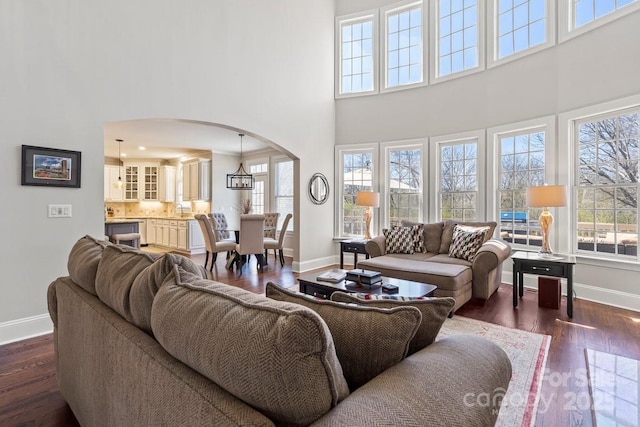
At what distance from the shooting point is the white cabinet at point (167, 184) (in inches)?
362

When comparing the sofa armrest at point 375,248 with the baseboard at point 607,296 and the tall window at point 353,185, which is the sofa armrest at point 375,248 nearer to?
the tall window at point 353,185

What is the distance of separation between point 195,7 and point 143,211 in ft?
23.7

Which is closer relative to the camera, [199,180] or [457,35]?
[457,35]

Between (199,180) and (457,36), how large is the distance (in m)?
6.39

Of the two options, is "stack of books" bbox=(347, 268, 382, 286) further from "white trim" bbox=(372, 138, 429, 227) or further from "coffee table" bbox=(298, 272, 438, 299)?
"white trim" bbox=(372, 138, 429, 227)

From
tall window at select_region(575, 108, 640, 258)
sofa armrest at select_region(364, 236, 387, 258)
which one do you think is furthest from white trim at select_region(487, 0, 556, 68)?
sofa armrest at select_region(364, 236, 387, 258)

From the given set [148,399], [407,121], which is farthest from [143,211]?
[148,399]

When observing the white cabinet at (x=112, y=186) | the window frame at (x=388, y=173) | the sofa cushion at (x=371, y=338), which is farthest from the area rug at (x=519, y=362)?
the white cabinet at (x=112, y=186)

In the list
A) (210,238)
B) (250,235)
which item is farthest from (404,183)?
(210,238)

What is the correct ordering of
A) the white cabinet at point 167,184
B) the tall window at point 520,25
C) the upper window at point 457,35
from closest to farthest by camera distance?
the tall window at point 520,25, the upper window at point 457,35, the white cabinet at point 167,184

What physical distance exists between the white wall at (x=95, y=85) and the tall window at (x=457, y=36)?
2674 mm

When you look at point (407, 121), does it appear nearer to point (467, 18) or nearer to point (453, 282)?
point (467, 18)

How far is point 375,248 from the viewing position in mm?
4723

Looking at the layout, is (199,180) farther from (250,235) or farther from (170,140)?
(250,235)
